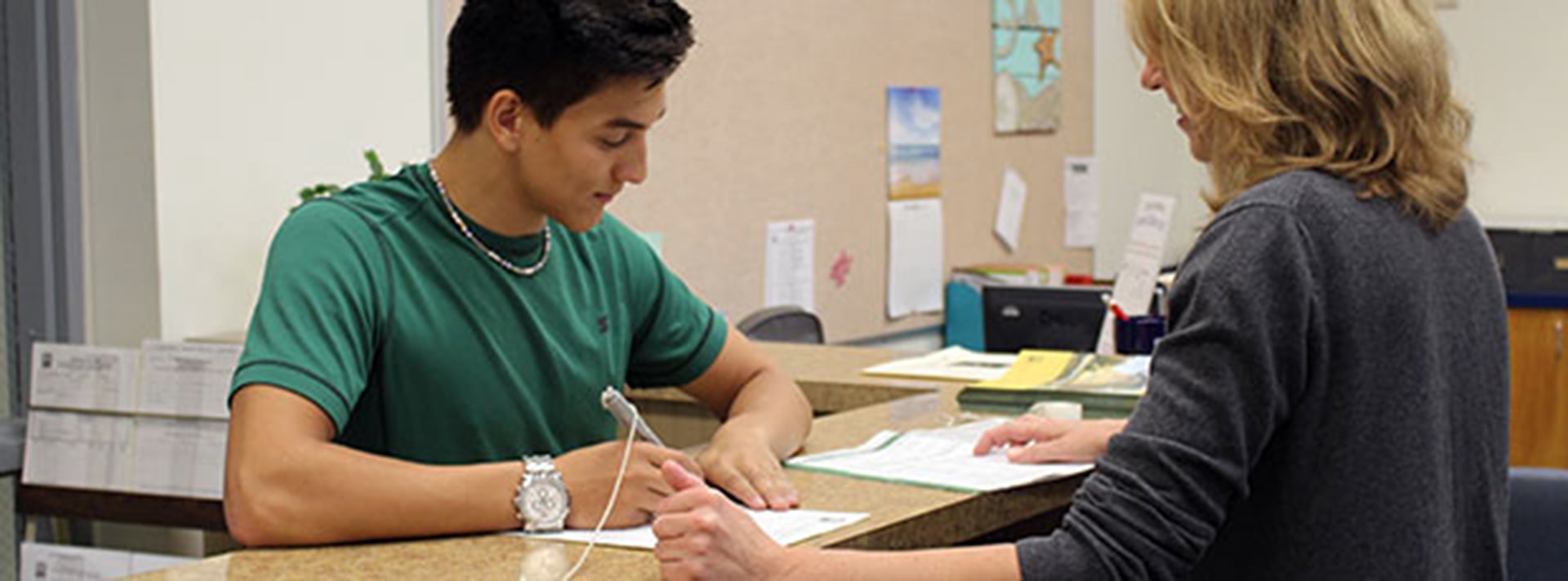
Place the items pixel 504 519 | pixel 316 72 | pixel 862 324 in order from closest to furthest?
pixel 504 519
pixel 316 72
pixel 862 324

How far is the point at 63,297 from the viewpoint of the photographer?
302 cm

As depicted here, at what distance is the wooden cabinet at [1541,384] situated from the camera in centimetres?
556

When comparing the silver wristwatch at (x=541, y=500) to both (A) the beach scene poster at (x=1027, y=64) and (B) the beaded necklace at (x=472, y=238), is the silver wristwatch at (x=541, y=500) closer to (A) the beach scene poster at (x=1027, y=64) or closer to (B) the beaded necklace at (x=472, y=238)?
(B) the beaded necklace at (x=472, y=238)

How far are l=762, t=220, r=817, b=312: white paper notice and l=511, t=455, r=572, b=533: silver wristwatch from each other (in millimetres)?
2846

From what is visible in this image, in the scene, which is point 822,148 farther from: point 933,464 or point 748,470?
point 748,470

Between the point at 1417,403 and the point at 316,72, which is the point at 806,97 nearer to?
the point at 316,72

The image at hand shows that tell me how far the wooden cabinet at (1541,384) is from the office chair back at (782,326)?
9.35 ft

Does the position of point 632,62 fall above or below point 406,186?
above

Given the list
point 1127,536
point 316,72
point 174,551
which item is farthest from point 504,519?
point 316,72

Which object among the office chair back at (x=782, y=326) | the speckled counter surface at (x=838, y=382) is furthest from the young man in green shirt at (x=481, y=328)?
the office chair back at (x=782, y=326)

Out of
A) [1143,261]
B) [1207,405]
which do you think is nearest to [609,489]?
[1207,405]

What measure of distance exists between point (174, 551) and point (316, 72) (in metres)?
0.94

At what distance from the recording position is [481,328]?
1844 millimetres

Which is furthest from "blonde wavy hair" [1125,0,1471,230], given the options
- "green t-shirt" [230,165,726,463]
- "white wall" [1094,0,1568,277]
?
"white wall" [1094,0,1568,277]
